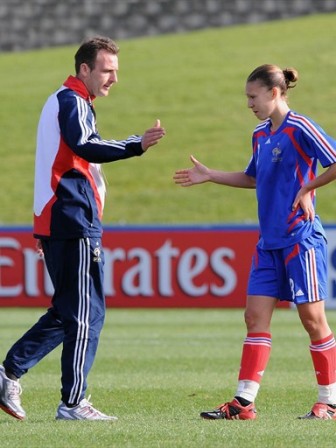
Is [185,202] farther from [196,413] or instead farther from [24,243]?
[196,413]

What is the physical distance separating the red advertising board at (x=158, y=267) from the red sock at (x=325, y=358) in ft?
38.6

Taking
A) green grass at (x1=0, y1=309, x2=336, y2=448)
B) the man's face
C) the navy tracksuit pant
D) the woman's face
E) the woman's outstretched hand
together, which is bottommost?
green grass at (x1=0, y1=309, x2=336, y2=448)

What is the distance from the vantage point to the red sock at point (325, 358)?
8375 millimetres

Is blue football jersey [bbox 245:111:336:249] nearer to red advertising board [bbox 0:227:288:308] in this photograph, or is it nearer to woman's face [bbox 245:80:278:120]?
woman's face [bbox 245:80:278:120]

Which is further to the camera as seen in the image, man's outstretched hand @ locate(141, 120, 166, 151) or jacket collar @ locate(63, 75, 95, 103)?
jacket collar @ locate(63, 75, 95, 103)

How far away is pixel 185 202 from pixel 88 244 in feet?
76.4

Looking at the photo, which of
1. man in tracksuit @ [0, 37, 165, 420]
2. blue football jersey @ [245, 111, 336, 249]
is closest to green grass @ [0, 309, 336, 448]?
man in tracksuit @ [0, 37, 165, 420]

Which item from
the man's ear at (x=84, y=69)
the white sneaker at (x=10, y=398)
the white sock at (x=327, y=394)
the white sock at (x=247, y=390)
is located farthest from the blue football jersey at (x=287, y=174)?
the white sneaker at (x=10, y=398)

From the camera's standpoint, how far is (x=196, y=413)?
8727 mm

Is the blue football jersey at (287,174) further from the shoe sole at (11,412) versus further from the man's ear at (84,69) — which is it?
the shoe sole at (11,412)

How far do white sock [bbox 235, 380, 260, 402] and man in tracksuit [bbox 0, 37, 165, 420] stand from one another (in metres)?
0.79

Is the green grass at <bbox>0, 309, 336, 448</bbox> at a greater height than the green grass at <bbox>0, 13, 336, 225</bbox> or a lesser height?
lesser

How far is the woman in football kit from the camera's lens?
8188 millimetres

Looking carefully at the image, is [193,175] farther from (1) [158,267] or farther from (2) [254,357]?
(1) [158,267]
